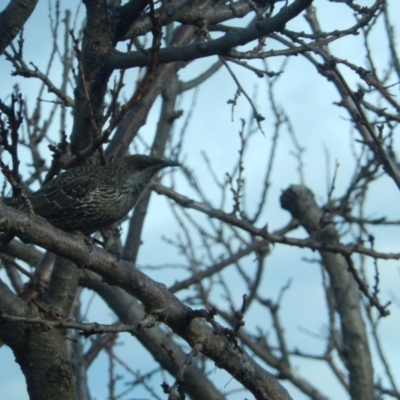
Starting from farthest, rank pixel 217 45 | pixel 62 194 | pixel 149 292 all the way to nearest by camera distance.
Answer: pixel 62 194
pixel 217 45
pixel 149 292

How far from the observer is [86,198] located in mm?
4855

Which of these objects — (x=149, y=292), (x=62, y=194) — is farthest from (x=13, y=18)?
(x=149, y=292)

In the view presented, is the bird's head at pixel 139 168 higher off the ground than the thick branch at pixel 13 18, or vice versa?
the bird's head at pixel 139 168

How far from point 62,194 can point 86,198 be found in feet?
0.52

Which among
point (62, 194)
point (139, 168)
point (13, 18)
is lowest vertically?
point (62, 194)

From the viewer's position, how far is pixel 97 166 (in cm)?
524

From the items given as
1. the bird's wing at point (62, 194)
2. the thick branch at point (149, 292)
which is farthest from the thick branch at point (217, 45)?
the thick branch at point (149, 292)

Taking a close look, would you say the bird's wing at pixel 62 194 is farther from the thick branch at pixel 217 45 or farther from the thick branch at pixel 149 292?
the thick branch at pixel 149 292

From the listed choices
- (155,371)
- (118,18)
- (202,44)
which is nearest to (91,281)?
(155,371)

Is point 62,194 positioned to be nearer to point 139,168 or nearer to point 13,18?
point 139,168

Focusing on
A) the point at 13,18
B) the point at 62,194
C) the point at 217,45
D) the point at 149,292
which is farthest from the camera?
the point at 62,194

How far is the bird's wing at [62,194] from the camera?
4.75 meters

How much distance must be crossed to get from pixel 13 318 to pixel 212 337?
1.09m

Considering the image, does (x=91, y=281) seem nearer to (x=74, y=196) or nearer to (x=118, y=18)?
(x=74, y=196)
